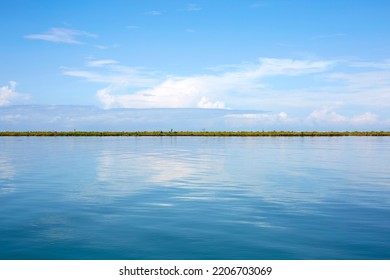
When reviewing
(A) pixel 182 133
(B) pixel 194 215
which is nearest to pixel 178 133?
(A) pixel 182 133

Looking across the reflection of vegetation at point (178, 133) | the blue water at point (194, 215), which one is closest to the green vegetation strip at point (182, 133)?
the reflection of vegetation at point (178, 133)

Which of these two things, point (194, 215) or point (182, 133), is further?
point (182, 133)

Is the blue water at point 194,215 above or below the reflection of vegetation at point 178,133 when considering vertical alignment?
below

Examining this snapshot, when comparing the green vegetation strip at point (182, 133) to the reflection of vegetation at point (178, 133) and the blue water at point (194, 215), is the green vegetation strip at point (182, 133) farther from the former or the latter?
the blue water at point (194, 215)

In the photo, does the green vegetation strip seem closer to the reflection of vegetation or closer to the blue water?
the reflection of vegetation

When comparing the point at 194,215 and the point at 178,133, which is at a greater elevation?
the point at 178,133

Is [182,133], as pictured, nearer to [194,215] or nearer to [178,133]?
[178,133]

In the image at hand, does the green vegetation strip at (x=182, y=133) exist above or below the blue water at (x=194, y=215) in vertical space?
above

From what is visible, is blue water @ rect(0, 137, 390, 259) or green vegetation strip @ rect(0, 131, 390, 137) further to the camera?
green vegetation strip @ rect(0, 131, 390, 137)

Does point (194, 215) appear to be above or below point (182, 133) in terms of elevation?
below

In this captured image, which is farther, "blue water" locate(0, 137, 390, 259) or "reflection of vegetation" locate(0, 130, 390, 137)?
"reflection of vegetation" locate(0, 130, 390, 137)

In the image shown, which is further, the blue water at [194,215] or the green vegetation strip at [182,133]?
the green vegetation strip at [182,133]

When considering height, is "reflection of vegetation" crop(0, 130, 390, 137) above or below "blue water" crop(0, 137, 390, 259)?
above

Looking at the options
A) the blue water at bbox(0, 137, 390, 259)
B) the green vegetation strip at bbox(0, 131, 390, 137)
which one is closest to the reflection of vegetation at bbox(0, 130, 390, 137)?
the green vegetation strip at bbox(0, 131, 390, 137)
